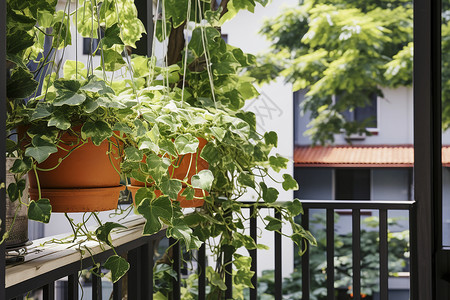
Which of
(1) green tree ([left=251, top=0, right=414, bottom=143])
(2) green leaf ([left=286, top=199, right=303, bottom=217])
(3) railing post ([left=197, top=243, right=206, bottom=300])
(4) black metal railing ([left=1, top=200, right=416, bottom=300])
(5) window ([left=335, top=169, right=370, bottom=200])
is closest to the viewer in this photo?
(4) black metal railing ([left=1, top=200, right=416, bottom=300])

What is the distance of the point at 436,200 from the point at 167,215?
1.27m

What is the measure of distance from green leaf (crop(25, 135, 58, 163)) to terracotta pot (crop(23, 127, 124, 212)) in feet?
0.31

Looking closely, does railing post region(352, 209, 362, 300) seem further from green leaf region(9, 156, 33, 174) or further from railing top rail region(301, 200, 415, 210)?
green leaf region(9, 156, 33, 174)

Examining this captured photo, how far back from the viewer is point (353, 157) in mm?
6938

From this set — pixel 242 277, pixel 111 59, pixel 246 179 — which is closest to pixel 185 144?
pixel 111 59

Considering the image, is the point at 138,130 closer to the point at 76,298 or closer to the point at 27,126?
the point at 27,126

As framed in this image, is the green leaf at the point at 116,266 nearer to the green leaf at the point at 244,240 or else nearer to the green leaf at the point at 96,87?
the green leaf at the point at 96,87

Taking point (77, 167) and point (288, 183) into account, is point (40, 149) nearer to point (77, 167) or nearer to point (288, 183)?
point (77, 167)

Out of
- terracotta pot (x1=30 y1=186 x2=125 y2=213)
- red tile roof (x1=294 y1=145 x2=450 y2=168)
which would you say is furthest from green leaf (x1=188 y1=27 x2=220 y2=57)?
red tile roof (x1=294 y1=145 x2=450 y2=168)

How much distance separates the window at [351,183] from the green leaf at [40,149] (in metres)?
6.74

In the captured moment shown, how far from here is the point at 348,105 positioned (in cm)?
661

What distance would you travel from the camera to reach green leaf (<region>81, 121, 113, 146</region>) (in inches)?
28.3

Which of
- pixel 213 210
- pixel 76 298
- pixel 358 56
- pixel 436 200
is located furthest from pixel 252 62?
pixel 358 56

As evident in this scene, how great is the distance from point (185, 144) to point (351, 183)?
21.8 ft
